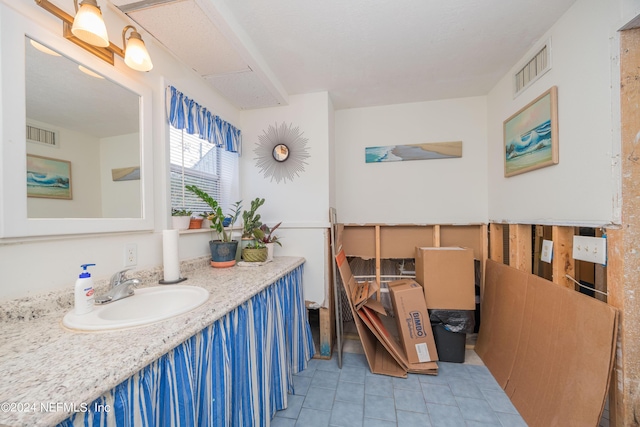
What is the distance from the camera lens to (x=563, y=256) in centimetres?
145

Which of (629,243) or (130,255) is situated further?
(130,255)

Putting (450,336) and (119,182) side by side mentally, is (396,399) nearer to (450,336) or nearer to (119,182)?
(450,336)

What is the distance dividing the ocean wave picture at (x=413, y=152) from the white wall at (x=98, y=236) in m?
1.68

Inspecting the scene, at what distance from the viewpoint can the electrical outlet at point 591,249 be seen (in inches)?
46.9

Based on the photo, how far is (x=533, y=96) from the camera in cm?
174

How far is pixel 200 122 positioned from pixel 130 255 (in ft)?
3.52

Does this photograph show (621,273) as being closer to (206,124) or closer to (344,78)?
(344,78)

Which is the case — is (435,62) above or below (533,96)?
above

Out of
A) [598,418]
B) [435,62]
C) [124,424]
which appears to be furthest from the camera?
[435,62]

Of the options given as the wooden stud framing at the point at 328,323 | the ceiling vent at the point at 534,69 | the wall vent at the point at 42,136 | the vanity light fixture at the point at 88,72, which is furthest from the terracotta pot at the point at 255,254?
the ceiling vent at the point at 534,69

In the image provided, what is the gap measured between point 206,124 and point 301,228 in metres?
1.17

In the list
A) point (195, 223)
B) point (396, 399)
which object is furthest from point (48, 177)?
point (396, 399)

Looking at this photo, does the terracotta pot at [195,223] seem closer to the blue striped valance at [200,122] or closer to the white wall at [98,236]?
the white wall at [98,236]

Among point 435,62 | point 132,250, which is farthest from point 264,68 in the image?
point 132,250
